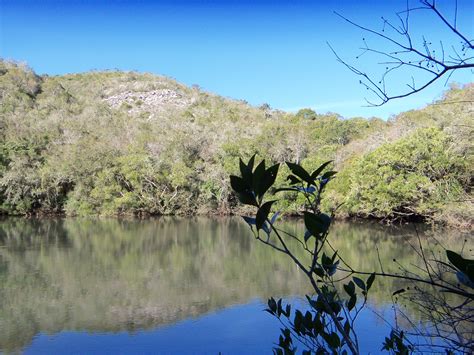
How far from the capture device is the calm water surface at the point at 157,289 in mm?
7172

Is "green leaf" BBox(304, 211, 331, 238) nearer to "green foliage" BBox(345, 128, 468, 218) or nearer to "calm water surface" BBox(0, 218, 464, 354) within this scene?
"calm water surface" BBox(0, 218, 464, 354)

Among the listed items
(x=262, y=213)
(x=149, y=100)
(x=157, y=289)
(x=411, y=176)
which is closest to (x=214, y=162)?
(x=411, y=176)

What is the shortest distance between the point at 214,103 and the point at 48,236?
4085cm

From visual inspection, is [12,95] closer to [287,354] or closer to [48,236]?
[48,236]

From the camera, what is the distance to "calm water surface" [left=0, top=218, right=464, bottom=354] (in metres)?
7.17

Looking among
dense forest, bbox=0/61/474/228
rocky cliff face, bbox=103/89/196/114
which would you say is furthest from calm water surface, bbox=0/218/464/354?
rocky cliff face, bbox=103/89/196/114

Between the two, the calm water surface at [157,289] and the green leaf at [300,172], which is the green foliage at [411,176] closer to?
the calm water surface at [157,289]

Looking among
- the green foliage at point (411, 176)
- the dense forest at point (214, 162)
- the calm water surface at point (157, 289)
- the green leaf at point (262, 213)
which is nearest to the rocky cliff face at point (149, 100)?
the dense forest at point (214, 162)

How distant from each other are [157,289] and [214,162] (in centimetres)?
1718

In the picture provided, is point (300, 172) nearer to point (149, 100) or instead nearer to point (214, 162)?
point (214, 162)

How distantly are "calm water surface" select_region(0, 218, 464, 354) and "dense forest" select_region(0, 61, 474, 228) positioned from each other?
192cm

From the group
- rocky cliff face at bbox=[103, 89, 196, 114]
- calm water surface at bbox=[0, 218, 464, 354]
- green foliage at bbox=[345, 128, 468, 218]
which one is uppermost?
rocky cliff face at bbox=[103, 89, 196, 114]

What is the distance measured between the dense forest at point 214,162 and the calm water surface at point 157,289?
1920 millimetres

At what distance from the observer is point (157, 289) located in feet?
34.0
